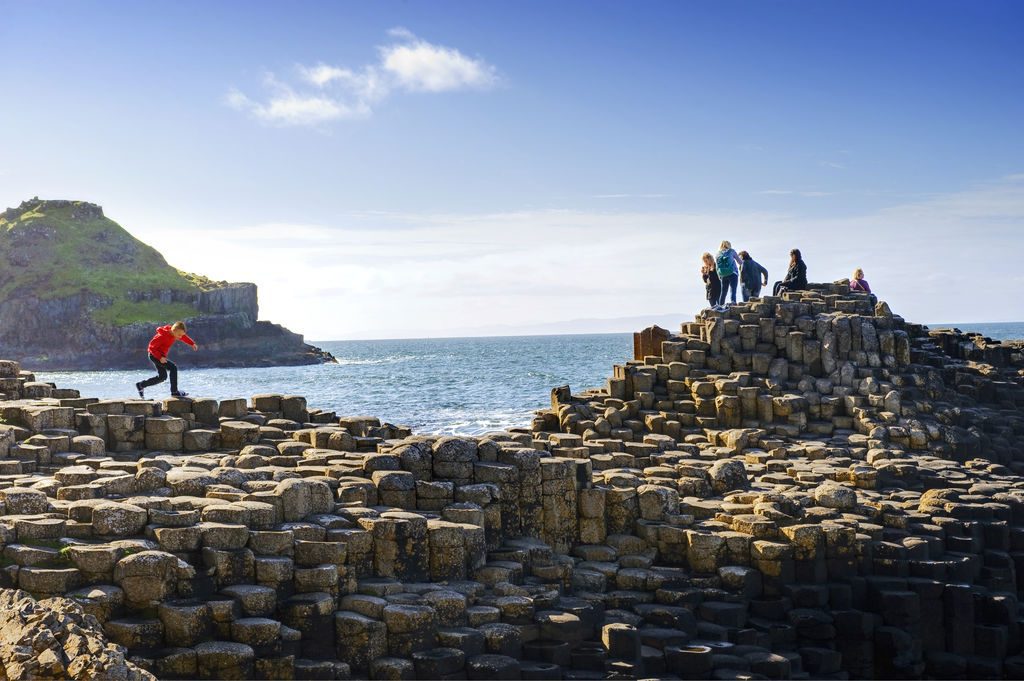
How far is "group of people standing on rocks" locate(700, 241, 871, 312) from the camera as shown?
31719 mm

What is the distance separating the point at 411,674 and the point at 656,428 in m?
14.5

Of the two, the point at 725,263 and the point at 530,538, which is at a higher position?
the point at 725,263

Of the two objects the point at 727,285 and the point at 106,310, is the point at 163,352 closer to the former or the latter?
the point at 727,285

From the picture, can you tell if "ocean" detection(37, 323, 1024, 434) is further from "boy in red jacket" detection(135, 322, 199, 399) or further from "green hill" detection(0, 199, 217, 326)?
"boy in red jacket" detection(135, 322, 199, 399)

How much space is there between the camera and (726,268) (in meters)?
31.6

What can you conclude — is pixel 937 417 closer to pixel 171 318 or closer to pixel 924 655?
pixel 924 655

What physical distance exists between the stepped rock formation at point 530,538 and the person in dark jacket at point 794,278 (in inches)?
235

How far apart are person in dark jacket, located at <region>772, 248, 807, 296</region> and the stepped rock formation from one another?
596cm

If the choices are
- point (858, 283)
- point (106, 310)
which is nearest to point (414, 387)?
point (858, 283)

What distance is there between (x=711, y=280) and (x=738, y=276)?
1.14 metres

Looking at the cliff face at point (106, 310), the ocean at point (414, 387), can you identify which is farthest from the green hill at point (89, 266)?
the ocean at point (414, 387)

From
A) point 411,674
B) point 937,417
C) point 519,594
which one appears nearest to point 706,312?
point 937,417

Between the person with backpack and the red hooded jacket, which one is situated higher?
the person with backpack

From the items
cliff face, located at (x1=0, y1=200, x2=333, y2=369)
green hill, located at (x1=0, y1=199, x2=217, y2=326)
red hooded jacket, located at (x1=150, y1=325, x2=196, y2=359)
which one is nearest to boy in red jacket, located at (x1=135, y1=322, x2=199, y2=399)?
red hooded jacket, located at (x1=150, y1=325, x2=196, y2=359)
